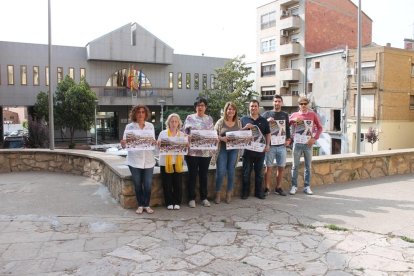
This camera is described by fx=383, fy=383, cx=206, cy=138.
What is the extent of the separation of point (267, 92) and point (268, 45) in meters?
5.55

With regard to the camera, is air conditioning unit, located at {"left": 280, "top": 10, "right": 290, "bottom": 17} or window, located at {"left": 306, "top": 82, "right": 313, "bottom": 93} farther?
air conditioning unit, located at {"left": 280, "top": 10, "right": 290, "bottom": 17}

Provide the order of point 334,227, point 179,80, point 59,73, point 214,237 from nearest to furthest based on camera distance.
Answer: point 214,237 → point 334,227 → point 59,73 → point 179,80

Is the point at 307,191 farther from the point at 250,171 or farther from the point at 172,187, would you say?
the point at 172,187

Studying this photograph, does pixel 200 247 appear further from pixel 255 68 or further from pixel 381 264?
pixel 255 68

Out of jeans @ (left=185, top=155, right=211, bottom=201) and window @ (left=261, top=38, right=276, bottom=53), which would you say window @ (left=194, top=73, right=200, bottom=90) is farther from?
jeans @ (left=185, top=155, right=211, bottom=201)

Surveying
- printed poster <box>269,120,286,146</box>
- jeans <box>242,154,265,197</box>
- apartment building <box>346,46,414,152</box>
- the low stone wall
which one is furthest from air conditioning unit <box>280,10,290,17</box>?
jeans <box>242,154,265,197</box>

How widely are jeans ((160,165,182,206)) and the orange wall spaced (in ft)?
127

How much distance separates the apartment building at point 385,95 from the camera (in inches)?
1331

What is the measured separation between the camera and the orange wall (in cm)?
4184

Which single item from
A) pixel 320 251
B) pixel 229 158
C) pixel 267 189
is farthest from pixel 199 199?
pixel 320 251

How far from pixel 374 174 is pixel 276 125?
12.0ft

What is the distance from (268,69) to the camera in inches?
1789

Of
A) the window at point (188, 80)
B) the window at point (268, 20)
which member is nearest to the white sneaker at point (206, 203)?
the window at point (268, 20)

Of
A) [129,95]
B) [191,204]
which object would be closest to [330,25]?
[129,95]
